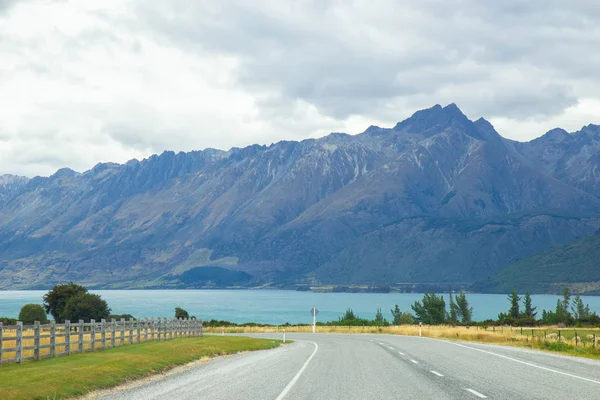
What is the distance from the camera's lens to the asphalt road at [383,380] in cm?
1877

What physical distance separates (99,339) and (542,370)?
20595 millimetres

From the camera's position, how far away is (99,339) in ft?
115

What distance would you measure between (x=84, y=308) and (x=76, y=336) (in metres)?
59.2

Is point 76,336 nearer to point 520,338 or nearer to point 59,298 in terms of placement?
point 520,338

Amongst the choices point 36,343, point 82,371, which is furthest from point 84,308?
point 82,371

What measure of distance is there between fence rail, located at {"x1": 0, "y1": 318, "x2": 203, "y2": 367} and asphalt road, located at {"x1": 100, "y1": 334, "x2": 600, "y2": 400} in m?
A: 5.44

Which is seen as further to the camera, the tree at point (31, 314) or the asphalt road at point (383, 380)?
the tree at point (31, 314)

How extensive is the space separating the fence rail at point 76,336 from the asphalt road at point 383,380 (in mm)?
5440

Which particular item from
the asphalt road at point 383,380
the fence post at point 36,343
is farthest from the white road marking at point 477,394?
the fence post at point 36,343

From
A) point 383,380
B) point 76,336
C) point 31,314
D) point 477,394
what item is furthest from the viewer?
point 31,314

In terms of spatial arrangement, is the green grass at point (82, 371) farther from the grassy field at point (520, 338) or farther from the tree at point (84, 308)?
the tree at point (84, 308)

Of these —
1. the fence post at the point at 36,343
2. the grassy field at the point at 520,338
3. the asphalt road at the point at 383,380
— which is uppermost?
the fence post at the point at 36,343

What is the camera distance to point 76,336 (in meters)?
37.6

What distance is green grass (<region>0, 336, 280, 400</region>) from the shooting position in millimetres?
19641
